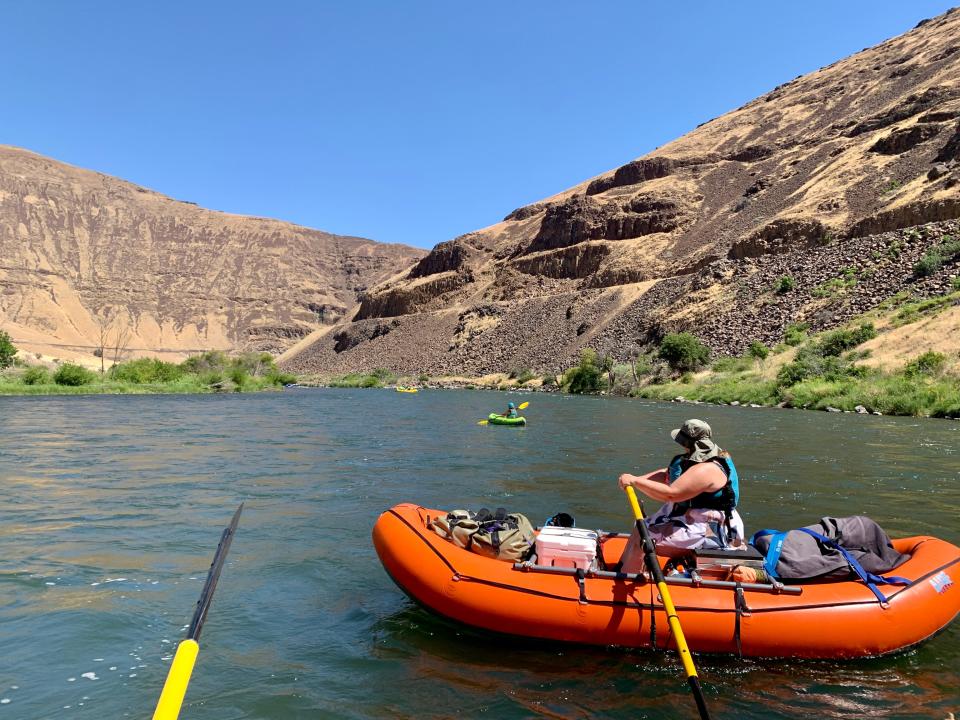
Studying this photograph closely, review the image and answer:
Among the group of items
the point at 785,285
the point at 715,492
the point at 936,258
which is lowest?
the point at 715,492

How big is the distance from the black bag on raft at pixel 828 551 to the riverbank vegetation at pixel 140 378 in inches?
1573

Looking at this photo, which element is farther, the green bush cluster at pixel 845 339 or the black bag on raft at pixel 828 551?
the green bush cluster at pixel 845 339

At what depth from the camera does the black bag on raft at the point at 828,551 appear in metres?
5.41

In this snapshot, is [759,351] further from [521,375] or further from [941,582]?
[941,582]

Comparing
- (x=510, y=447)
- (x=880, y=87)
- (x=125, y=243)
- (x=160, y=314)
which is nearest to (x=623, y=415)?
(x=510, y=447)

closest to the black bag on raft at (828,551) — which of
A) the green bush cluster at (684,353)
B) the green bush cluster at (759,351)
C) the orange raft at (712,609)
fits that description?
the orange raft at (712,609)

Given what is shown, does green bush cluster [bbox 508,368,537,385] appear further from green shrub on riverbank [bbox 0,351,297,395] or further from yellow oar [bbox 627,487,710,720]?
yellow oar [bbox 627,487,710,720]

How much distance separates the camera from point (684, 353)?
144 ft

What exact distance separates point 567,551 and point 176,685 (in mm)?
3438

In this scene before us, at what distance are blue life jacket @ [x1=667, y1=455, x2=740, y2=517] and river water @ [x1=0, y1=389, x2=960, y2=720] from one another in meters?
1.19

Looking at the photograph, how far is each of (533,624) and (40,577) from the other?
17.3 ft

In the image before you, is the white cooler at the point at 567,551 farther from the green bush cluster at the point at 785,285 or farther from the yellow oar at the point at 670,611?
the green bush cluster at the point at 785,285

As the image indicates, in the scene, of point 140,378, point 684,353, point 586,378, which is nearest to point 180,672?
point 684,353

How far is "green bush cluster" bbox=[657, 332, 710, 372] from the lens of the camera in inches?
1716
